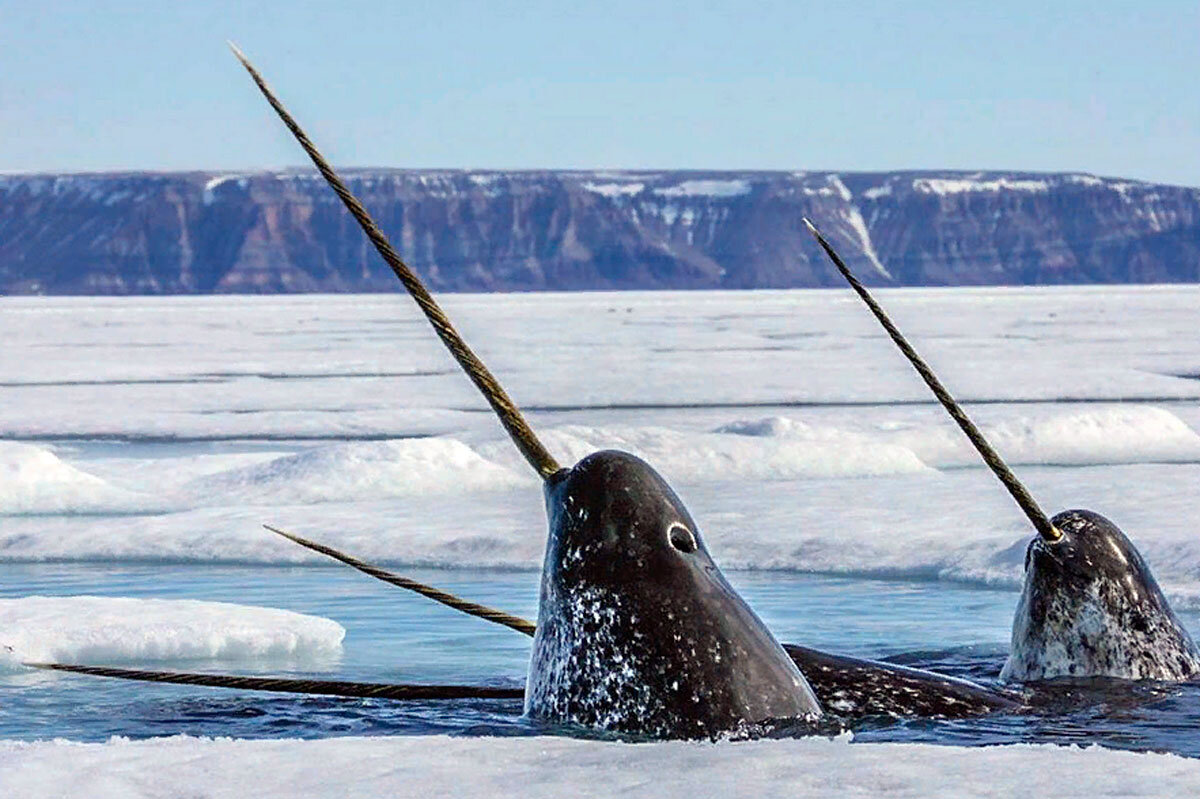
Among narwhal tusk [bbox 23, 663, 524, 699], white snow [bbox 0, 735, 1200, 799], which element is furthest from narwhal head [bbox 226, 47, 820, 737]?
narwhal tusk [bbox 23, 663, 524, 699]

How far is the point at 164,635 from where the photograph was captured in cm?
668

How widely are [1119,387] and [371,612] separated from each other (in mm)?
14984

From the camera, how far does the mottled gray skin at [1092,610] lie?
209 inches

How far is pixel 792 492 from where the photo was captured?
11477 millimetres

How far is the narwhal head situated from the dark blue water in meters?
0.26

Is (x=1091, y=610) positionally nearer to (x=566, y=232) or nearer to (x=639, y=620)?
(x=639, y=620)

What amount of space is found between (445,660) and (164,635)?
0.90 m

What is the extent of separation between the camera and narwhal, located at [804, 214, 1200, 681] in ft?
17.4

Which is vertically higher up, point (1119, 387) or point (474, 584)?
point (1119, 387)

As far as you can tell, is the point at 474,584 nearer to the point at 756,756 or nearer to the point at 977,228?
the point at 756,756

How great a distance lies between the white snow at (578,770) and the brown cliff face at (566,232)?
165257 millimetres

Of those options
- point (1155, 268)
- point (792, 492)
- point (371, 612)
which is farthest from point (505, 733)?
point (1155, 268)

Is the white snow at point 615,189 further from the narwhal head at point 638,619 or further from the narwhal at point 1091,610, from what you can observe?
the narwhal head at point 638,619

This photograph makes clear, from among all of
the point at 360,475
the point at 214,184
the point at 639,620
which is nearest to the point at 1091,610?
the point at 639,620
